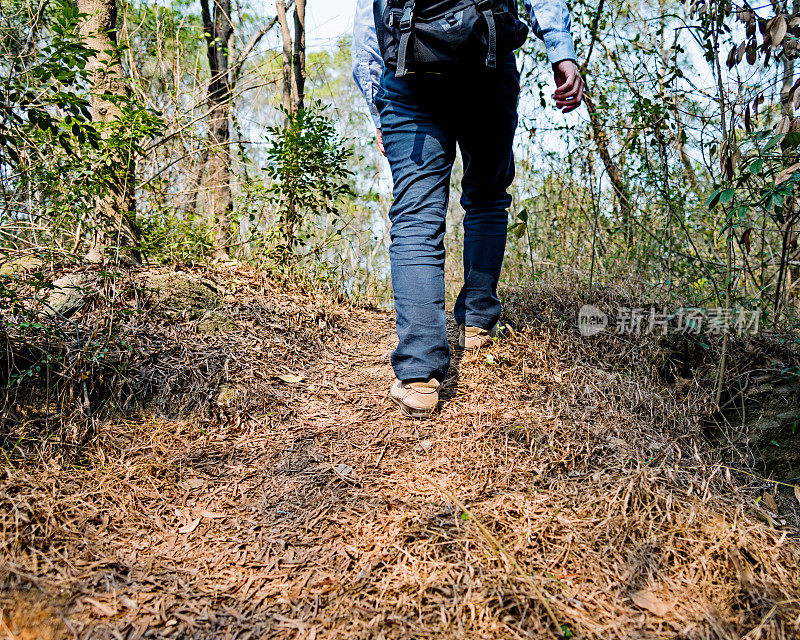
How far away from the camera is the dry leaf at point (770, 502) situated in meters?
1.70

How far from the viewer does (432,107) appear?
2.03 metres

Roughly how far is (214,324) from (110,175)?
3.50 ft

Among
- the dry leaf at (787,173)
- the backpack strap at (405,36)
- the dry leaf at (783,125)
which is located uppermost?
the backpack strap at (405,36)

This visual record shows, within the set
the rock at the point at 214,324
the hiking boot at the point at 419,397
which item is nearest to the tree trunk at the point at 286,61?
the rock at the point at 214,324

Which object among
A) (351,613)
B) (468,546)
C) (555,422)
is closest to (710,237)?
(555,422)

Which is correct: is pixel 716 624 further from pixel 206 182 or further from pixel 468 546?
pixel 206 182

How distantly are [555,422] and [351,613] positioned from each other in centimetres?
106

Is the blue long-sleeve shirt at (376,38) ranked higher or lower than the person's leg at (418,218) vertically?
higher

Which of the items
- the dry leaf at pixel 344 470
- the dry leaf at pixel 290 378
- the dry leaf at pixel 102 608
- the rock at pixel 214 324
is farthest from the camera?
the rock at pixel 214 324

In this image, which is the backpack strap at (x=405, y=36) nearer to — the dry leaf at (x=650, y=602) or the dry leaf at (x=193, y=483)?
the dry leaf at (x=193, y=483)

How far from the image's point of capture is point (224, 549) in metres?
1.50

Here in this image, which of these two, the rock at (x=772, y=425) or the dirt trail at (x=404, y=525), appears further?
the rock at (x=772, y=425)

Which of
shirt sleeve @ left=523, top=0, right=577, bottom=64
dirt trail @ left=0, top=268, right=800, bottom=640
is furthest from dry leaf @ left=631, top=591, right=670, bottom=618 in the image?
shirt sleeve @ left=523, top=0, right=577, bottom=64

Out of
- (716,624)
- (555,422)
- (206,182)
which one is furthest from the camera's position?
(206,182)
